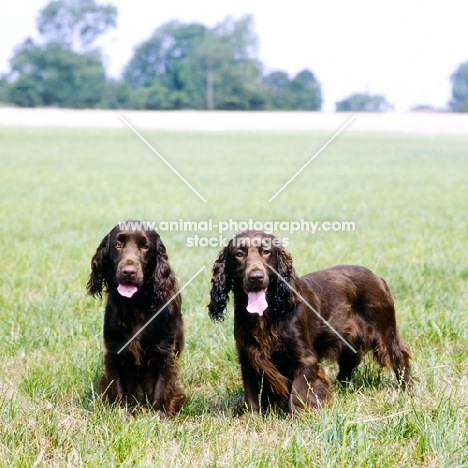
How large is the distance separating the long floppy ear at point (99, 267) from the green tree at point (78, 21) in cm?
2093

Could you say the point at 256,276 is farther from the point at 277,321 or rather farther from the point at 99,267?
the point at 99,267

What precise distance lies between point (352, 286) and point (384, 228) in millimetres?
6901

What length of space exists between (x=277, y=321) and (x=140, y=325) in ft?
2.87

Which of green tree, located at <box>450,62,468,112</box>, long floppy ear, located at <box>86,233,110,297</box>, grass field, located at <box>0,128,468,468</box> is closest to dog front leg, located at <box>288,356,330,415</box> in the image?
grass field, located at <box>0,128,468,468</box>

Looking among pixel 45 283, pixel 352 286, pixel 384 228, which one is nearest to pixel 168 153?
pixel 384 228

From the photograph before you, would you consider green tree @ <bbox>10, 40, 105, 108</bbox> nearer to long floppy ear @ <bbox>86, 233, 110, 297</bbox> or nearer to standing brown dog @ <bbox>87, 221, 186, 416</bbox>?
long floppy ear @ <bbox>86, 233, 110, 297</bbox>

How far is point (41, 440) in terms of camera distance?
3.72m

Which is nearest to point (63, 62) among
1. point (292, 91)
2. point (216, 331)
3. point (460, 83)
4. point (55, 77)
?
point (55, 77)

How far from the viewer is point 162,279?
480cm

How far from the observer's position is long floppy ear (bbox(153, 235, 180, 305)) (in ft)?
15.6

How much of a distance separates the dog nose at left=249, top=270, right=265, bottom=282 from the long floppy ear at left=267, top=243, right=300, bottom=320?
0.81ft

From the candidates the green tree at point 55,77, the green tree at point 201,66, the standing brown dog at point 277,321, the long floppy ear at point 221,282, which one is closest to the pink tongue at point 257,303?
the standing brown dog at point 277,321

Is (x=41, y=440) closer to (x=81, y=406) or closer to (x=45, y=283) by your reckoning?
(x=81, y=406)

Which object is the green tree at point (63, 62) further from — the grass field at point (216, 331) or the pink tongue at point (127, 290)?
the pink tongue at point (127, 290)
